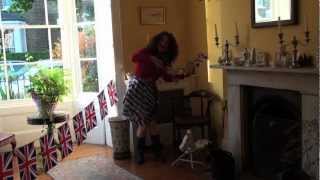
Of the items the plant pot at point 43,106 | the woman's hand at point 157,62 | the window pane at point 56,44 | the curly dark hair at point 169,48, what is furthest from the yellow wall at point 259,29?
the window pane at point 56,44

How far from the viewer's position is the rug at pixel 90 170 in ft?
12.9

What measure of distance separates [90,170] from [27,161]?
1.09 m

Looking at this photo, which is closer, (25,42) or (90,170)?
(90,170)

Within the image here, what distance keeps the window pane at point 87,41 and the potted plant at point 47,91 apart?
80 cm

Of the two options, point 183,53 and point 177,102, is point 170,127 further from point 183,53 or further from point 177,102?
point 183,53

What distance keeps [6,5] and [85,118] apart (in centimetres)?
183

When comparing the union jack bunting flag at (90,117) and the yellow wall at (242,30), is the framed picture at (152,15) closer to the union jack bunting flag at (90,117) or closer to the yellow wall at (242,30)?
the yellow wall at (242,30)

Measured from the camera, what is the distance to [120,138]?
4.48m

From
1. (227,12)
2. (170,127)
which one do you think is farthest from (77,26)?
(227,12)

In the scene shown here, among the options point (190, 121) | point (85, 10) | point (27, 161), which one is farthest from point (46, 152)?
point (85, 10)

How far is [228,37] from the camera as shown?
4043 millimetres

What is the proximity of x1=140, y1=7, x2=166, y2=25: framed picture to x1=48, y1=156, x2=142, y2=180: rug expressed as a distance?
63.1 inches

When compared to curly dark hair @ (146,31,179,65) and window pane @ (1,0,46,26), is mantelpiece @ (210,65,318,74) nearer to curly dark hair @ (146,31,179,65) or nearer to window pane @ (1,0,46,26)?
curly dark hair @ (146,31,179,65)

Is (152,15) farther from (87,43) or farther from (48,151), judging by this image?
(48,151)
